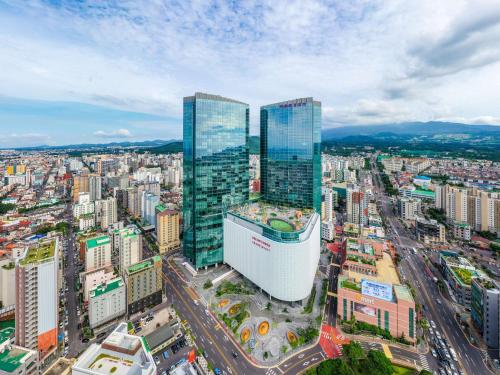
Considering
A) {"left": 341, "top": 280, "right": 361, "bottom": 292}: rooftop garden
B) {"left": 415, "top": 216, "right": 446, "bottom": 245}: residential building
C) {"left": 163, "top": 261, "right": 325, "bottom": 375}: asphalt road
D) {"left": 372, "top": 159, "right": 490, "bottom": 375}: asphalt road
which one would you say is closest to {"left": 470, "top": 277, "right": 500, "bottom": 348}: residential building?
{"left": 372, "top": 159, "right": 490, "bottom": 375}: asphalt road

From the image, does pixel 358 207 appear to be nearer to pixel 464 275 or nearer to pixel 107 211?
pixel 464 275

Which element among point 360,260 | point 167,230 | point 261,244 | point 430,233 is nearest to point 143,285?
point 261,244

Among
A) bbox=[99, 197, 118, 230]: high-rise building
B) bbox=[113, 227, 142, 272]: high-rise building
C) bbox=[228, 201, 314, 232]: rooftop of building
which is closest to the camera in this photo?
bbox=[228, 201, 314, 232]: rooftop of building

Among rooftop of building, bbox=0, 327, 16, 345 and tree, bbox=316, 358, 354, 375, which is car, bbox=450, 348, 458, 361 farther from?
rooftop of building, bbox=0, 327, 16, 345

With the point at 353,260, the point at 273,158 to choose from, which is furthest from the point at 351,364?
the point at 273,158

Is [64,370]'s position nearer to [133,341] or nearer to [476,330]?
→ [133,341]

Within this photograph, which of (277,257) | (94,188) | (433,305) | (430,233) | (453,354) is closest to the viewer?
(453,354)
